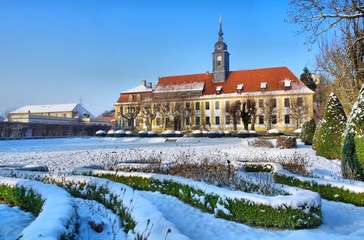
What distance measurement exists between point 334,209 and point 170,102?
40815 millimetres

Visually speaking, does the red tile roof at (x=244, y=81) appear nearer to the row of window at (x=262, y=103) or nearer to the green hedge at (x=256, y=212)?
the row of window at (x=262, y=103)

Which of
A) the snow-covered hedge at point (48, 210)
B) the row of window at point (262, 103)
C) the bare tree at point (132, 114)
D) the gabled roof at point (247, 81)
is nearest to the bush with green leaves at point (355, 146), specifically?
the snow-covered hedge at point (48, 210)

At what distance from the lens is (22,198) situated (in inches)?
211

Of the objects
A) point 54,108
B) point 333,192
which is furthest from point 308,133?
point 54,108

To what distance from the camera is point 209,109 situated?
4769 cm

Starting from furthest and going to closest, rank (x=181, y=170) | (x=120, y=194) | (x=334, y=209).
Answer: (x=181, y=170) → (x=334, y=209) → (x=120, y=194)

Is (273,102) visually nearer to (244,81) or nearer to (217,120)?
(244,81)

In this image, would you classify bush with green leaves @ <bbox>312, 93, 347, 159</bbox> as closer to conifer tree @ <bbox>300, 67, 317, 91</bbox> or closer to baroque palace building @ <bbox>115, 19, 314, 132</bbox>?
baroque palace building @ <bbox>115, 19, 314, 132</bbox>

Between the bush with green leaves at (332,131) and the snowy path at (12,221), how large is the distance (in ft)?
36.2

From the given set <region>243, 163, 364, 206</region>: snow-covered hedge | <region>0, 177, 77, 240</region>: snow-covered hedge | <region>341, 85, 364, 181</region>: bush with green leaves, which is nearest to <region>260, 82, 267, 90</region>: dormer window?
<region>341, 85, 364, 181</region>: bush with green leaves

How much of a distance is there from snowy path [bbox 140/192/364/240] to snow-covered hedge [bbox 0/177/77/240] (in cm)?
159

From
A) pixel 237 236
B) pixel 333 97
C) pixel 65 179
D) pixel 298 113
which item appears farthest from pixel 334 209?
Result: pixel 298 113

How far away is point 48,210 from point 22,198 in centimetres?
203

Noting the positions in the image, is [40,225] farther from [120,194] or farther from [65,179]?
→ [65,179]
